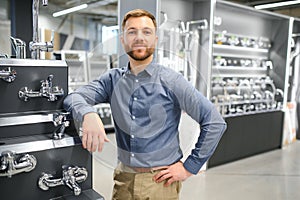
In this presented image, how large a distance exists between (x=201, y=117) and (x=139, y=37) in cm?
39

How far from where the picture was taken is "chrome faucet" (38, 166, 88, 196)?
48.3 inches

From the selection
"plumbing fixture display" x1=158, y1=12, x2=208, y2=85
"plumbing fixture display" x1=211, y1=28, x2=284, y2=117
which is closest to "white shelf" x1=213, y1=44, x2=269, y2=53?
"plumbing fixture display" x1=211, y1=28, x2=284, y2=117

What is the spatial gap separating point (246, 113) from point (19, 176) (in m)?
3.96

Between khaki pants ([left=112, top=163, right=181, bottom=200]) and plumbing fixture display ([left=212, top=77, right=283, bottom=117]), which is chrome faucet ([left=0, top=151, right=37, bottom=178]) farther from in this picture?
plumbing fixture display ([left=212, top=77, right=283, bottom=117])

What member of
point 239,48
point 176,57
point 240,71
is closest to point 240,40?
point 239,48

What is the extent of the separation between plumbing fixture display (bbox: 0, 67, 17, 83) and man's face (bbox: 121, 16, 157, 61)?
1.64 feet

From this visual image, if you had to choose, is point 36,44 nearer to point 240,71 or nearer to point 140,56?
point 140,56

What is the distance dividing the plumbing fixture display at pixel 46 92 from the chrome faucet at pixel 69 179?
1.07ft

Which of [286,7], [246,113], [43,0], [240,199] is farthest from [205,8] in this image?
[286,7]

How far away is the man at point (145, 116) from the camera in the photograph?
1.08 metres

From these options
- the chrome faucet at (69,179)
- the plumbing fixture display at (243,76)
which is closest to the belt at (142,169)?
the chrome faucet at (69,179)

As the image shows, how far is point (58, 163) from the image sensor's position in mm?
1266

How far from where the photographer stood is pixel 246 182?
11.9 ft

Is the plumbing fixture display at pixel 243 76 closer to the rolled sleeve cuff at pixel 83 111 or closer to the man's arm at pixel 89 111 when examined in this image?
the man's arm at pixel 89 111
